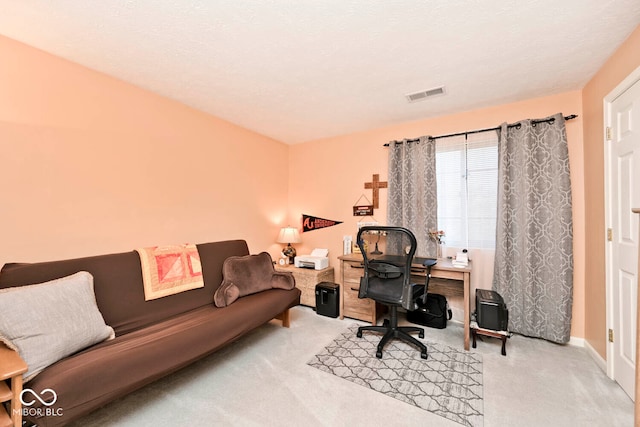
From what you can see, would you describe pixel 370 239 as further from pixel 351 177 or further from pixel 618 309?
pixel 618 309

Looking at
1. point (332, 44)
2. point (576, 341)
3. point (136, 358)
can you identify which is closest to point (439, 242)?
point (576, 341)

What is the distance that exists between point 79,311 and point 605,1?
347cm

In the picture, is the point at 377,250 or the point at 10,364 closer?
the point at 10,364

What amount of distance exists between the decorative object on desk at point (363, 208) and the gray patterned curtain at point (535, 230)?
145cm

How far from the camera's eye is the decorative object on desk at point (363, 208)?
3508mm

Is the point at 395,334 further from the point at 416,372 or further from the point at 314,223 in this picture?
the point at 314,223

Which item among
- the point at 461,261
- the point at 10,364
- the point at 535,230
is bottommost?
the point at 10,364

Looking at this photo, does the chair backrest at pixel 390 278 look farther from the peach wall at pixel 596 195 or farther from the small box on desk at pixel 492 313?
the peach wall at pixel 596 195

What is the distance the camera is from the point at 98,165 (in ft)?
7.02

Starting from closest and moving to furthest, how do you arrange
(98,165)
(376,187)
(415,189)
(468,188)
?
(98,165)
(468,188)
(415,189)
(376,187)

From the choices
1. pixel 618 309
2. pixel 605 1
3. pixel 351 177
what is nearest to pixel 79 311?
pixel 351 177

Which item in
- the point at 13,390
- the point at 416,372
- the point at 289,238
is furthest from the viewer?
the point at 289,238

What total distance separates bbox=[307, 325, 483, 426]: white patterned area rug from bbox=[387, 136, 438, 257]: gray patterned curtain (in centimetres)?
111

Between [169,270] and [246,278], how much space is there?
684 mm
